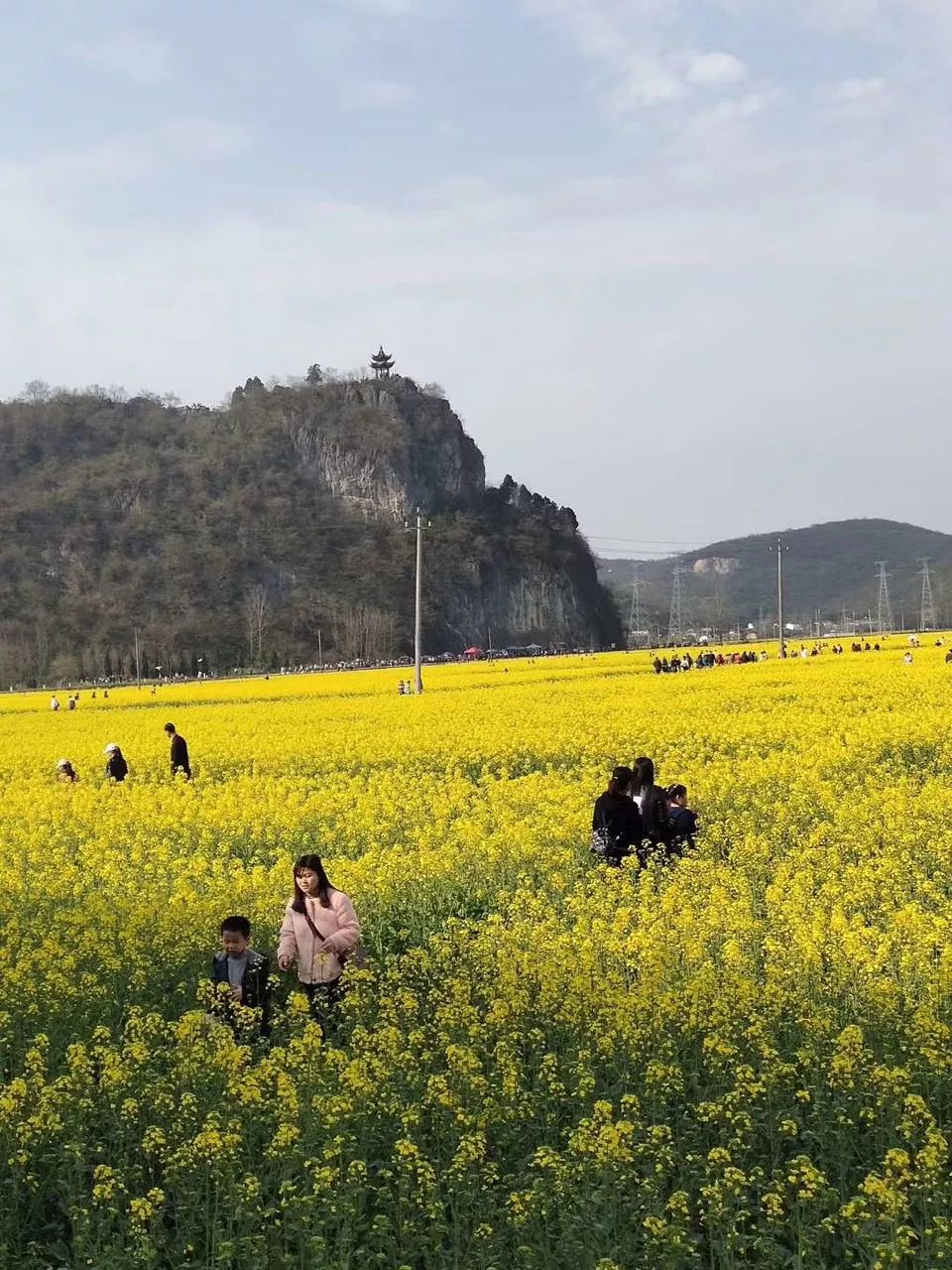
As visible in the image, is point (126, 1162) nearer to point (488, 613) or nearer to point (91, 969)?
point (91, 969)

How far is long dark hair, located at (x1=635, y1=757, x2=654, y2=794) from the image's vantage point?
1119 cm

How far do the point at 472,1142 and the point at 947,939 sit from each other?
4446mm

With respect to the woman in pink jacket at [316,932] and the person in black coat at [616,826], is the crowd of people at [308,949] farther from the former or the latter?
the person in black coat at [616,826]

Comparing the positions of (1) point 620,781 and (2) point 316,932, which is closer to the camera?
(2) point 316,932

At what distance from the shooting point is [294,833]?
13.9 m

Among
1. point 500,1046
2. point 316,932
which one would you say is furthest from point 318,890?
point 500,1046

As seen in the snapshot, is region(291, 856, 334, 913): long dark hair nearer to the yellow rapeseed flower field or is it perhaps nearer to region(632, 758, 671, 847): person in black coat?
the yellow rapeseed flower field

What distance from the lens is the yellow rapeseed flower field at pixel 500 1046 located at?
178 inches

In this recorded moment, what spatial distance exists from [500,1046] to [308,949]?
6.82 ft

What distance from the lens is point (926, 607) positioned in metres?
151

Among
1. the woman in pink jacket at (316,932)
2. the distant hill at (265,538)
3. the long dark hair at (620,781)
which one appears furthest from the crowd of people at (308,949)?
the distant hill at (265,538)

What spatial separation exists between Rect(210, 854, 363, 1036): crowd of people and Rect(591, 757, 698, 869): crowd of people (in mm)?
3642

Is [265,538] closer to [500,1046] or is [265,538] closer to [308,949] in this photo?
[308,949]

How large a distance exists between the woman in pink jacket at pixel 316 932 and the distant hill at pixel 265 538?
10293 centimetres
